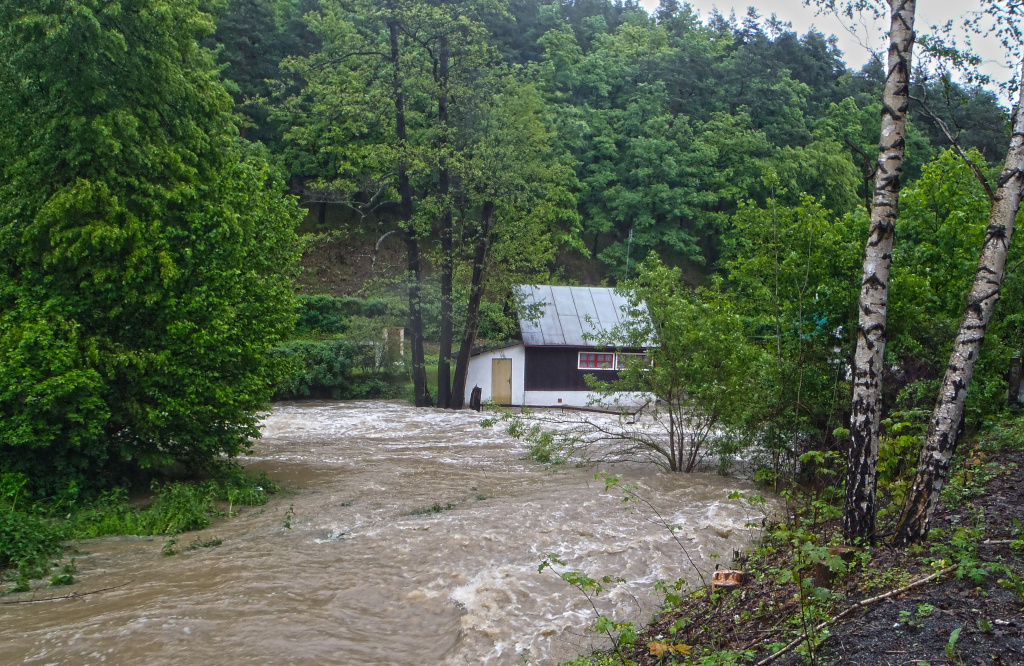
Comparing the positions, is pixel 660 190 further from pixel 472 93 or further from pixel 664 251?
pixel 472 93

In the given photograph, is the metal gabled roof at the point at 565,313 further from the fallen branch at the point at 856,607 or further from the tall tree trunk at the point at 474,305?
the fallen branch at the point at 856,607

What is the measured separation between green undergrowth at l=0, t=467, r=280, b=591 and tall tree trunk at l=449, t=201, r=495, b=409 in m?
13.5

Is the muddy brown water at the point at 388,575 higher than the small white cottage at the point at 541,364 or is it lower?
lower

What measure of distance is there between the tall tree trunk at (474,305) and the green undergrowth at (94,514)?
13.5m

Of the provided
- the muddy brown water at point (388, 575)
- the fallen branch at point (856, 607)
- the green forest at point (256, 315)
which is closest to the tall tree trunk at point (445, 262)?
the green forest at point (256, 315)

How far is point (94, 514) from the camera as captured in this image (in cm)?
1191

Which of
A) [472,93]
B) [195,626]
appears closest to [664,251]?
[472,93]

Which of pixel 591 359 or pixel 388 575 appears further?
pixel 591 359

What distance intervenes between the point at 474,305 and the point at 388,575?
1838 centimetres

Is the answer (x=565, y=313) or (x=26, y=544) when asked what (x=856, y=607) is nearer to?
(x=26, y=544)

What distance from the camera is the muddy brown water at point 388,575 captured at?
754 cm

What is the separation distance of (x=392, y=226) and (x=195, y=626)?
1562 inches

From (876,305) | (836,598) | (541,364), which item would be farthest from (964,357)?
(541,364)

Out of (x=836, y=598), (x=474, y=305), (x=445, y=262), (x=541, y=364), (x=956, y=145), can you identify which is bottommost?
(x=836, y=598)
